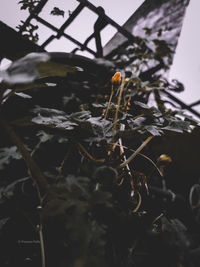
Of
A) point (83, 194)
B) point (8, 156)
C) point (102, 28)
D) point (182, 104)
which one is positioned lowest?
point (83, 194)

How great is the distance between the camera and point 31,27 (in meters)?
1.64

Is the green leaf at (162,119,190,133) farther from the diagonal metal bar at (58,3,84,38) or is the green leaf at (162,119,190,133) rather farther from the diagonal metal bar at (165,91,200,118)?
the diagonal metal bar at (58,3,84,38)

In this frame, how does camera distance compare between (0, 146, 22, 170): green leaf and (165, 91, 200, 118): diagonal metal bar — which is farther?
(165, 91, 200, 118): diagonal metal bar

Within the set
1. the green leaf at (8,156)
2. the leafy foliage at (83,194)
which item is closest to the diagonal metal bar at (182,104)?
the leafy foliage at (83,194)

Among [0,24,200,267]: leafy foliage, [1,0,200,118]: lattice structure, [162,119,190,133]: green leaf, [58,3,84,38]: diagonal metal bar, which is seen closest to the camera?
[0,24,200,267]: leafy foliage

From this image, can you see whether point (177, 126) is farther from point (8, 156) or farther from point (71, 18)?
point (71, 18)

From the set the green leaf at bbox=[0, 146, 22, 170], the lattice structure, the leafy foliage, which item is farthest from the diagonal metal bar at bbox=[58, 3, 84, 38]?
the green leaf at bbox=[0, 146, 22, 170]

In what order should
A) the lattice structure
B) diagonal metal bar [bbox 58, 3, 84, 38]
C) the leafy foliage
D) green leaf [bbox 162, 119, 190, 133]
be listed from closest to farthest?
1. the leafy foliage
2. green leaf [bbox 162, 119, 190, 133]
3. the lattice structure
4. diagonal metal bar [bbox 58, 3, 84, 38]

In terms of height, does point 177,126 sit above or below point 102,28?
below

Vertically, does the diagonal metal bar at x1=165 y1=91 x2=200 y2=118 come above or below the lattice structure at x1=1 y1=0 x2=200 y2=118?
below

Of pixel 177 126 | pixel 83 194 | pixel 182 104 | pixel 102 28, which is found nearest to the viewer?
pixel 83 194

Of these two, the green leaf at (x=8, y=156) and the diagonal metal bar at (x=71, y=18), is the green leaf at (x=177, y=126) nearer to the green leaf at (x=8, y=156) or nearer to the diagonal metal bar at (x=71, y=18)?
the green leaf at (x=8, y=156)

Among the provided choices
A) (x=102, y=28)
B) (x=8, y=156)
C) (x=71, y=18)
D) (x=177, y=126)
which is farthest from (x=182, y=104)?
(x=8, y=156)

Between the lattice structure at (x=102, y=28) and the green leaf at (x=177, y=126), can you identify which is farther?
the lattice structure at (x=102, y=28)
